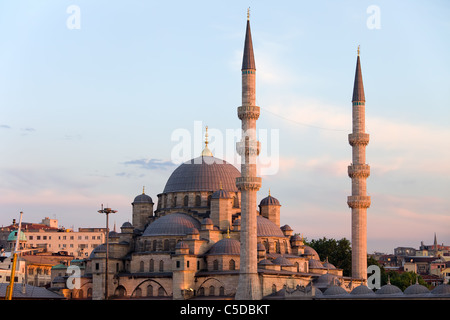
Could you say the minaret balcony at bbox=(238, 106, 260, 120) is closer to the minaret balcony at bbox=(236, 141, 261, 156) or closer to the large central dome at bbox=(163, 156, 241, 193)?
the minaret balcony at bbox=(236, 141, 261, 156)

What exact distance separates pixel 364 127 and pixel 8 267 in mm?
40762

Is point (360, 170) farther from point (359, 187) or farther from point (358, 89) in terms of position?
point (358, 89)

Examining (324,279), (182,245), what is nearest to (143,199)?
(182,245)

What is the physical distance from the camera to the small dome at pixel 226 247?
183 ft

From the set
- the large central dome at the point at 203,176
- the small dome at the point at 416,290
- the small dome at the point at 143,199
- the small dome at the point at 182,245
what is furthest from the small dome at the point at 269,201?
the small dome at the point at 416,290

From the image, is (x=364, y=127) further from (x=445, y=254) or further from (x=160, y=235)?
(x=445, y=254)

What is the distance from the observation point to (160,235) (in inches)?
2303

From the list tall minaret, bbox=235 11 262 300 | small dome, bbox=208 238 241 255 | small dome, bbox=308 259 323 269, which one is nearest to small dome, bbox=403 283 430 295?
tall minaret, bbox=235 11 262 300

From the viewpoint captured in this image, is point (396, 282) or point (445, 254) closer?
point (396, 282)

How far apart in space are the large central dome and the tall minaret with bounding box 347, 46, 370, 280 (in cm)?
953

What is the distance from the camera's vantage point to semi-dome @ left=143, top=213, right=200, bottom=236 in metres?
58.5

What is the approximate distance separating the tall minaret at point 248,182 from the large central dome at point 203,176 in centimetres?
939
